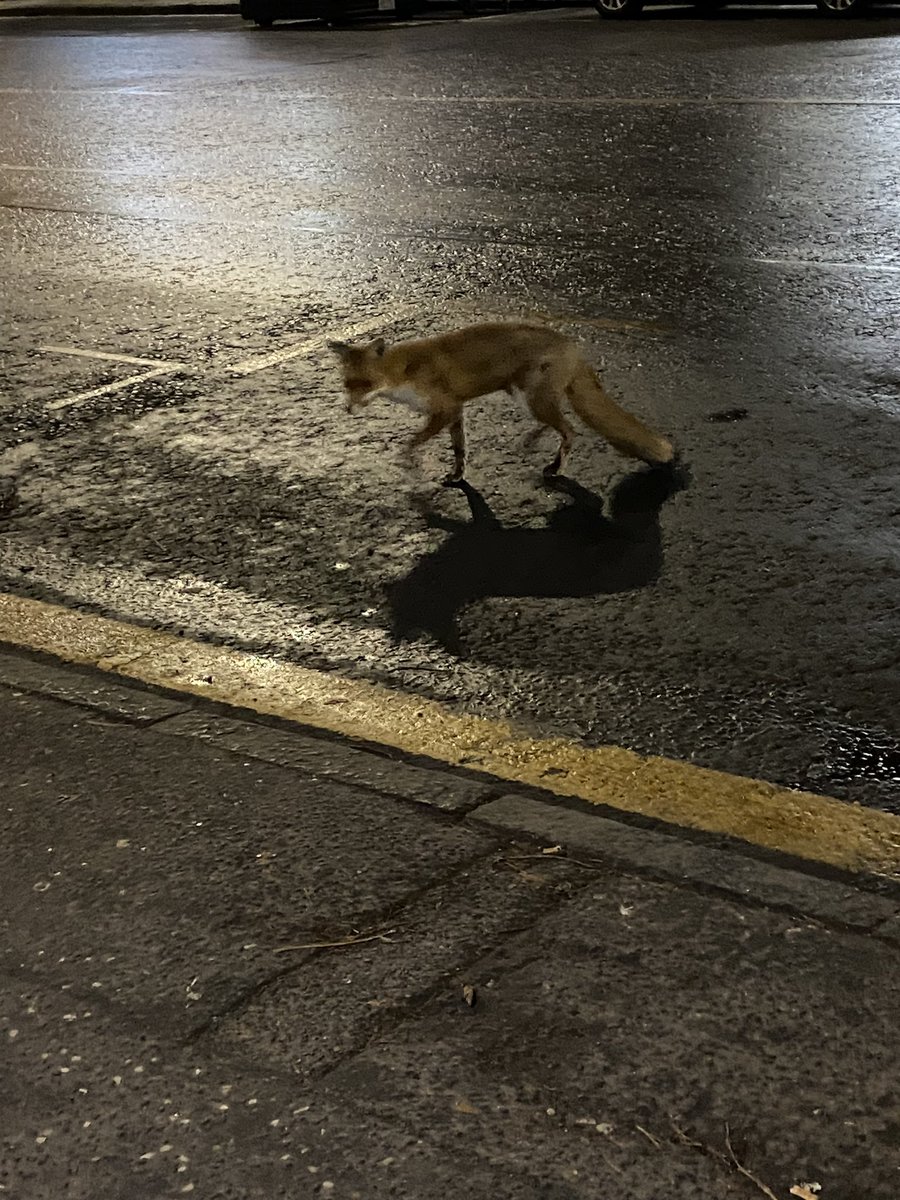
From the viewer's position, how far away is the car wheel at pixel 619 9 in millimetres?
20984

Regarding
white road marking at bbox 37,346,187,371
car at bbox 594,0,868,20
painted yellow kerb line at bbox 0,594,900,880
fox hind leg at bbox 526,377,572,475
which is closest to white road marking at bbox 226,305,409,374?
white road marking at bbox 37,346,187,371

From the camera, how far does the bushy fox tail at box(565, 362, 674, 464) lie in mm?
5195

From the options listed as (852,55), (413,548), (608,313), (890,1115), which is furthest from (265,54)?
(890,1115)

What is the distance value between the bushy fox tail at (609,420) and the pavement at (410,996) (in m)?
1.87

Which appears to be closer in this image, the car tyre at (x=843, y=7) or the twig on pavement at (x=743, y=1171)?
the twig on pavement at (x=743, y=1171)

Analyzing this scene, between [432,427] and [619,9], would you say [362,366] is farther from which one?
[619,9]

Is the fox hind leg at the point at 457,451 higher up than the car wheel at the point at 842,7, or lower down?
lower down

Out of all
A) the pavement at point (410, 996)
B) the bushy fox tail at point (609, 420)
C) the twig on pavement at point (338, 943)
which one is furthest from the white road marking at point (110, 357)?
the twig on pavement at point (338, 943)

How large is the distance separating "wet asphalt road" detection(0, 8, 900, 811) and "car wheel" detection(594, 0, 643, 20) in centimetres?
843

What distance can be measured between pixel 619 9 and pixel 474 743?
19.1 m

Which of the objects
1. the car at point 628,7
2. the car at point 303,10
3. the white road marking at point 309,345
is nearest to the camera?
the white road marking at point 309,345

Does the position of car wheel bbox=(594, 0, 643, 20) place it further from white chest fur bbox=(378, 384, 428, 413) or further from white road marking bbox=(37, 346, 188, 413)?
white chest fur bbox=(378, 384, 428, 413)

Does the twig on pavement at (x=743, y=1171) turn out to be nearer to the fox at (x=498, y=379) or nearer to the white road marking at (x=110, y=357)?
the fox at (x=498, y=379)

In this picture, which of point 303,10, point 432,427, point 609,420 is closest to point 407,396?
point 432,427
